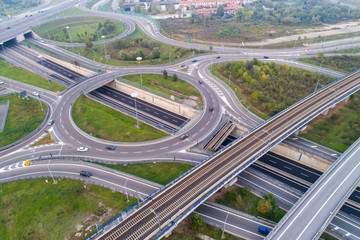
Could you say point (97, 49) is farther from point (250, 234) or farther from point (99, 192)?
point (250, 234)

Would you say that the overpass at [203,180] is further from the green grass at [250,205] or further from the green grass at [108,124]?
the green grass at [108,124]

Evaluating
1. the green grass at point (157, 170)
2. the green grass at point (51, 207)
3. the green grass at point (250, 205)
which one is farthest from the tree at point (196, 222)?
the green grass at point (51, 207)

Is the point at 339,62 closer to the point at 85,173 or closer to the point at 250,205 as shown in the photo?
the point at 250,205

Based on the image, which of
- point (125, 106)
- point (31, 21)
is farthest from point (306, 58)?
point (31, 21)

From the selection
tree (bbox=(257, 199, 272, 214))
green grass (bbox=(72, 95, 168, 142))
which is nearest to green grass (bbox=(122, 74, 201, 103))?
green grass (bbox=(72, 95, 168, 142))

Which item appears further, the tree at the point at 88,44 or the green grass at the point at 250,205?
the tree at the point at 88,44

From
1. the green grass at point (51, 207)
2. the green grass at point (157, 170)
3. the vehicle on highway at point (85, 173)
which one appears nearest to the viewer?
the green grass at point (51, 207)

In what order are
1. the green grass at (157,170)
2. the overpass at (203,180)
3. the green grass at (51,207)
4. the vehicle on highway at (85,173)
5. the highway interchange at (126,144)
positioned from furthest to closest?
the highway interchange at (126,144), the green grass at (157,170), the vehicle on highway at (85,173), the green grass at (51,207), the overpass at (203,180)
